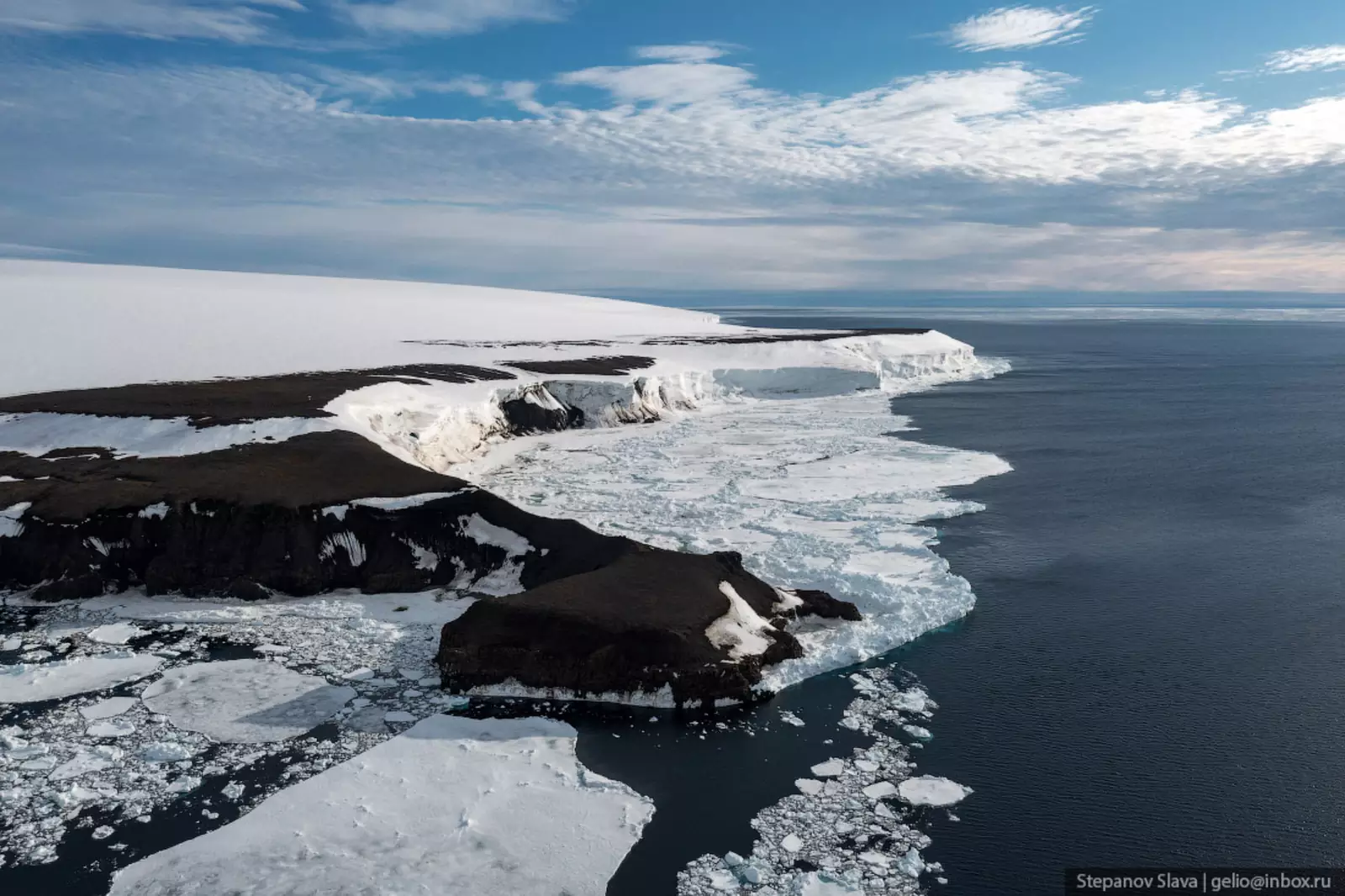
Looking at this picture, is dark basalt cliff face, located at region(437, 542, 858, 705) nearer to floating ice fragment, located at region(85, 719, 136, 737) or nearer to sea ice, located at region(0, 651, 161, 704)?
floating ice fragment, located at region(85, 719, 136, 737)

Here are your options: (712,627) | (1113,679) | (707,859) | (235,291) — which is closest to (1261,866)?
(1113,679)

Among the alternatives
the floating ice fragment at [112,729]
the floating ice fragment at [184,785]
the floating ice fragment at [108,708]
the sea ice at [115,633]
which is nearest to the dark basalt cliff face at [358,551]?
the sea ice at [115,633]

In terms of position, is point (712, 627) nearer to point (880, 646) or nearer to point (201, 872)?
point (880, 646)

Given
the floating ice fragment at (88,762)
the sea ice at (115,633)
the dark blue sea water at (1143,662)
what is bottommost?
the floating ice fragment at (88,762)

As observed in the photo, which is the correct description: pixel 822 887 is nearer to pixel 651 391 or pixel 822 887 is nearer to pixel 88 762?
pixel 88 762

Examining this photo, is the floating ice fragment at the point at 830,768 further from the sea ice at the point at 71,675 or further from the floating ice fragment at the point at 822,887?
the sea ice at the point at 71,675
